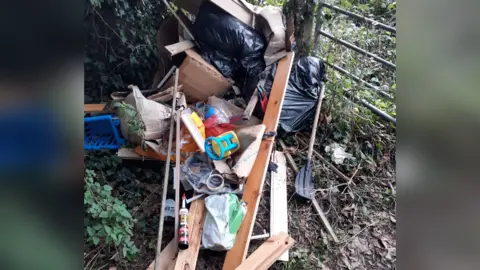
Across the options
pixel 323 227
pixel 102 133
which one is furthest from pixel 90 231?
pixel 323 227

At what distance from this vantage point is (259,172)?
2.51 m

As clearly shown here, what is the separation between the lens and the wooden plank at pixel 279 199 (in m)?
2.38

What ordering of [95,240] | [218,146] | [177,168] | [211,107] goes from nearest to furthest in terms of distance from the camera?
1. [95,240]
2. [177,168]
3. [218,146]
4. [211,107]

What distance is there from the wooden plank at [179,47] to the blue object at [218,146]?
89cm

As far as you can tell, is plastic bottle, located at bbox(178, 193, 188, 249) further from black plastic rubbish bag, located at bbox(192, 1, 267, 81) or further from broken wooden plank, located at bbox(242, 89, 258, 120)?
black plastic rubbish bag, located at bbox(192, 1, 267, 81)

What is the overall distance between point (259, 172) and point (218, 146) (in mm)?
354

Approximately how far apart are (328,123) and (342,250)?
116cm

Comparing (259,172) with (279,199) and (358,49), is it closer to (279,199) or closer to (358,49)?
(279,199)

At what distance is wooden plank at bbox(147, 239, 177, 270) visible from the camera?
6.57 feet

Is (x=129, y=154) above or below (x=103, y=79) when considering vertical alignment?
below

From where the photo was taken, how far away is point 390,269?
2.25 meters

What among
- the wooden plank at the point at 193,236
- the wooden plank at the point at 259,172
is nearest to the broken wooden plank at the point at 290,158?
the wooden plank at the point at 259,172

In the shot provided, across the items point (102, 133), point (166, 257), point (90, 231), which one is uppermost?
point (102, 133)
